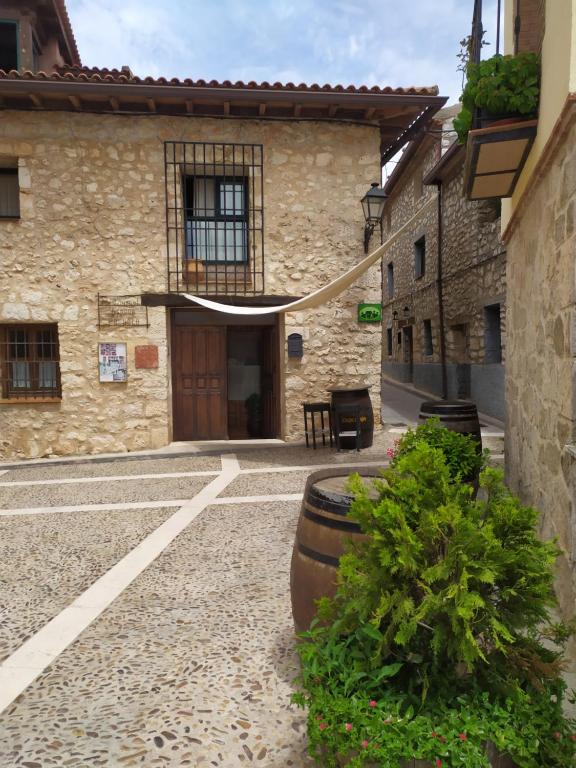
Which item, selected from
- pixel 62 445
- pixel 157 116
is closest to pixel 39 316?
pixel 62 445

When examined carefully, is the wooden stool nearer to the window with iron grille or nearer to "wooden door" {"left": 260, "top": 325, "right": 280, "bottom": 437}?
"wooden door" {"left": 260, "top": 325, "right": 280, "bottom": 437}

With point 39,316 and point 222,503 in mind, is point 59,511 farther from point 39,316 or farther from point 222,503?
point 39,316

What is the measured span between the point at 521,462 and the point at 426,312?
10007mm

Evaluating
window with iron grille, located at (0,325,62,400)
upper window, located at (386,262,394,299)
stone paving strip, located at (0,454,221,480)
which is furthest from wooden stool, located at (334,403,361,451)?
upper window, located at (386,262,394,299)

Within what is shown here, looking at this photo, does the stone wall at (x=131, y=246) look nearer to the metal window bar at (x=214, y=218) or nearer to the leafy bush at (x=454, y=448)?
the metal window bar at (x=214, y=218)

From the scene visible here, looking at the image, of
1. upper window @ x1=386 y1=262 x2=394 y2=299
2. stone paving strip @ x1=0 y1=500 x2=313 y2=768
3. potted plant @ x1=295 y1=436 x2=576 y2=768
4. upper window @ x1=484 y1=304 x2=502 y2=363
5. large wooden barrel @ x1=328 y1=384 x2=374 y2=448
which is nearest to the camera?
potted plant @ x1=295 y1=436 x2=576 y2=768

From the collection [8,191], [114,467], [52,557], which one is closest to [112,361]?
[114,467]

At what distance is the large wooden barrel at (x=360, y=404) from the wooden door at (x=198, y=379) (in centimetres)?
208

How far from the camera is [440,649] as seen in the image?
1.37 m

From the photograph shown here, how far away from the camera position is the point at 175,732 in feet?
5.92

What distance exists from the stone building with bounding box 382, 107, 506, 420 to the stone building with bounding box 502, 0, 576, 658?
3.50 meters

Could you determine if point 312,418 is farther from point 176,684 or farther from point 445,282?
point 445,282

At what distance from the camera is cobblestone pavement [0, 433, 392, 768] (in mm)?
1776

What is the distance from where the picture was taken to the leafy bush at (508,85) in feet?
9.87
